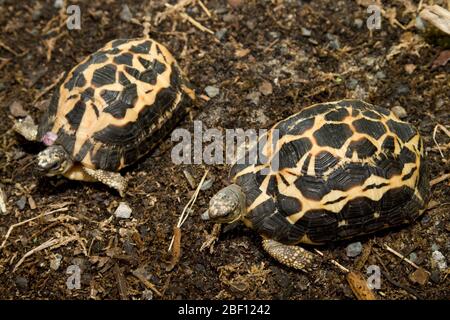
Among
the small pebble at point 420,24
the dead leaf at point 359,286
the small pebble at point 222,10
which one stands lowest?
the dead leaf at point 359,286

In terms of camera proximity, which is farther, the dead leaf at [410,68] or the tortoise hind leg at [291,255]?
the dead leaf at [410,68]

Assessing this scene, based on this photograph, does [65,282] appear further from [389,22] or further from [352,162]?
[389,22]

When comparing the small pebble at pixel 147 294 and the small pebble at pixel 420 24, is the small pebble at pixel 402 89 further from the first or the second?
the small pebble at pixel 147 294

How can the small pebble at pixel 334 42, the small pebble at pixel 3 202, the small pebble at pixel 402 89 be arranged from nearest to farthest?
the small pebble at pixel 3 202
the small pebble at pixel 402 89
the small pebble at pixel 334 42

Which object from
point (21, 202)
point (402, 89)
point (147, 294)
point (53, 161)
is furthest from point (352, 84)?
point (21, 202)

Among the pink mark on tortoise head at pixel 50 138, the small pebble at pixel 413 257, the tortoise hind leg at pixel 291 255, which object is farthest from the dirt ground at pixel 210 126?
the pink mark on tortoise head at pixel 50 138

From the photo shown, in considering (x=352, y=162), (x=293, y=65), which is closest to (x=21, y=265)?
(x=352, y=162)
